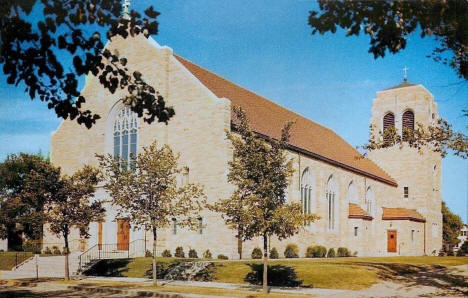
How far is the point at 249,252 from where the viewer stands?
31562mm

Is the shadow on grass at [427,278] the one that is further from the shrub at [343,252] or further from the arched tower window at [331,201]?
the arched tower window at [331,201]

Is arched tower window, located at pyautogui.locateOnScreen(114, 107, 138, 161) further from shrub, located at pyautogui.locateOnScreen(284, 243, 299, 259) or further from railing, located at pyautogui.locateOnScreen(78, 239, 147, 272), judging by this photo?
shrub, located at pyautogui.locateOnScreen(284, 243, 299, 259)

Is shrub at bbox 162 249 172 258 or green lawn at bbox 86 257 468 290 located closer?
green lawn at bbox 86 257 468 290

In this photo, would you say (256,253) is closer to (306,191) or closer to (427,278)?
(427,278)

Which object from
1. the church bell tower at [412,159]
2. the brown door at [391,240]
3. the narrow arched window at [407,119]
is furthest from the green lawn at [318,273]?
the narrow arched window at [407,119]

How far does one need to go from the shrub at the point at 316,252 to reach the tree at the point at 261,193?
63.7ft

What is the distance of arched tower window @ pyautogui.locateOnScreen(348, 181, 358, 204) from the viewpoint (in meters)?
49.5

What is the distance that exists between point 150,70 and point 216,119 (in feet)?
23.2

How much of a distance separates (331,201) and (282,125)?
31.0 ft

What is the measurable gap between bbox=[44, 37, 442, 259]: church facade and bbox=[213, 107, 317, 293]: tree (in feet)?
18.2

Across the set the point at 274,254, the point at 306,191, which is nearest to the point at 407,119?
the point at 306,191

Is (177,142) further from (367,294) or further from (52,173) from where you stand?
(367,294)

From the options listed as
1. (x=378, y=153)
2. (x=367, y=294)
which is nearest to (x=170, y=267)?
(x=367, y=294)

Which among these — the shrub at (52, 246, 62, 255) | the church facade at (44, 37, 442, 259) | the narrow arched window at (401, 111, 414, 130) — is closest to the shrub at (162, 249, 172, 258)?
the church facade at (44, 37, 442, 259)
